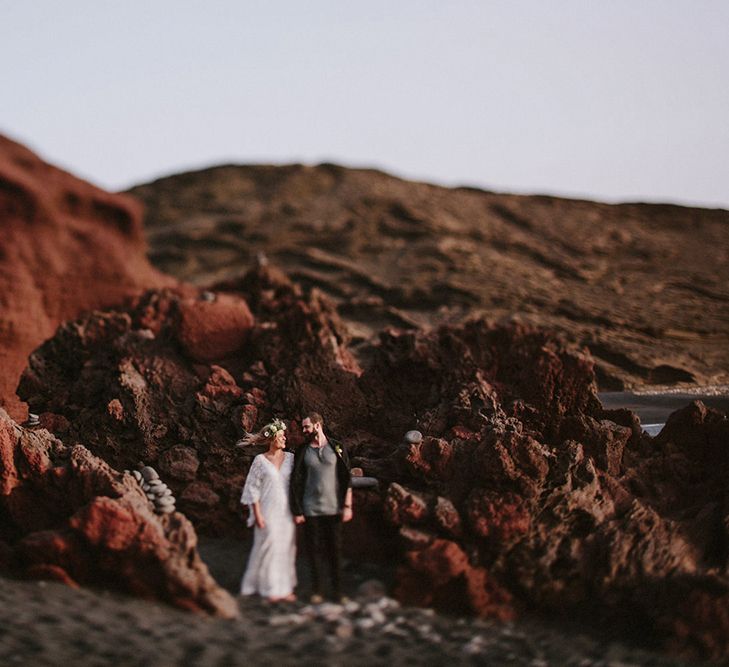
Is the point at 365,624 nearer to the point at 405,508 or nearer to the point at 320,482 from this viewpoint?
the point at 405,508

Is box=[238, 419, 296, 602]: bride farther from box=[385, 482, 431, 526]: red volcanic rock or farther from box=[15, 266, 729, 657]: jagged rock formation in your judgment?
box=[385, 482, 431, 526]: red volcanic rock

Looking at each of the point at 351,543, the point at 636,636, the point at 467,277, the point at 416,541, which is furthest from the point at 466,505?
the point at 467,277

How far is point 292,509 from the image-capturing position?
4809 mm

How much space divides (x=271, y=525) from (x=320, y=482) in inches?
17.7

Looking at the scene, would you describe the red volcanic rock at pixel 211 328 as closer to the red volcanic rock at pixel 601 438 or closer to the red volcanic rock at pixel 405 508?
the red volcanic rock at pixel 405 508

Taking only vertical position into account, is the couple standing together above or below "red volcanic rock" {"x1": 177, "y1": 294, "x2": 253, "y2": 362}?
below

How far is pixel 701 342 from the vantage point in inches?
388

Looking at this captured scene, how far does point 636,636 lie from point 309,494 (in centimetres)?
220

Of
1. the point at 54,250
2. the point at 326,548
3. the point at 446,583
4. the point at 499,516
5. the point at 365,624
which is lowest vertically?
the point at 365,624

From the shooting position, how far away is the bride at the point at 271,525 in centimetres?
456

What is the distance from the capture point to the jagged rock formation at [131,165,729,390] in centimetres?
1016

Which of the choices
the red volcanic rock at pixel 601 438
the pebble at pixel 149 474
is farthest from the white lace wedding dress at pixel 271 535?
the red volcanic rock at pixel 601 438


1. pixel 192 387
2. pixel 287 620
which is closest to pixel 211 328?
pixel 192 387

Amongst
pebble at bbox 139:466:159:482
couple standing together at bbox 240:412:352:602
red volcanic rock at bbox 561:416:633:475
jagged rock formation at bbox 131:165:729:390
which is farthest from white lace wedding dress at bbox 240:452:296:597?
jagged rock formation at bbox 131:165:729:390
